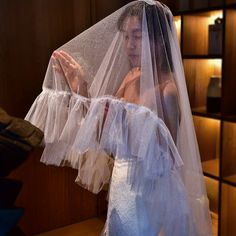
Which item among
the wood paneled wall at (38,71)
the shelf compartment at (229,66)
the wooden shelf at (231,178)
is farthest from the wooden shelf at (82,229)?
the shelf compartment at (229,66)

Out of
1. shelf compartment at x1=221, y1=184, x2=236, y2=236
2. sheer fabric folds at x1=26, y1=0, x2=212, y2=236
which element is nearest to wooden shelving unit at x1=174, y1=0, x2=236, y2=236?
shelf compartment at x1=221, y1=184, x2=236, y2=236

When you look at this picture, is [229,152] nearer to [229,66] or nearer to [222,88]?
[222,88]

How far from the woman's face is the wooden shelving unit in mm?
935

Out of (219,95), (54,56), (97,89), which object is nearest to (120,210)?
(97,89)

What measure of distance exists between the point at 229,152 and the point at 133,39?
121cm

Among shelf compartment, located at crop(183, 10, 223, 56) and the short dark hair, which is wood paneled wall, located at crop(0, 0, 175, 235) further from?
the short dark hair

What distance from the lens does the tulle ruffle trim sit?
116cm

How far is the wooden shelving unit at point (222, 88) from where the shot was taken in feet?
6.72

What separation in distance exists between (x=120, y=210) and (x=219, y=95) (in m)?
1.20

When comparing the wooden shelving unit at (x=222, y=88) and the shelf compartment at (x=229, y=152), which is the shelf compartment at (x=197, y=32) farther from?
the shelf compartment at (x=229, y=152)

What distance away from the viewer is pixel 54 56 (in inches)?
56.1

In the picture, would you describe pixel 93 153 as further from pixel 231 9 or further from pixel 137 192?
pixel 231 9

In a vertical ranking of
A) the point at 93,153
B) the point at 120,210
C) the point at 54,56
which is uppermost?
the point at 54,56

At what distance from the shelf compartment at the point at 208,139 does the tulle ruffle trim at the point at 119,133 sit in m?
1.20
